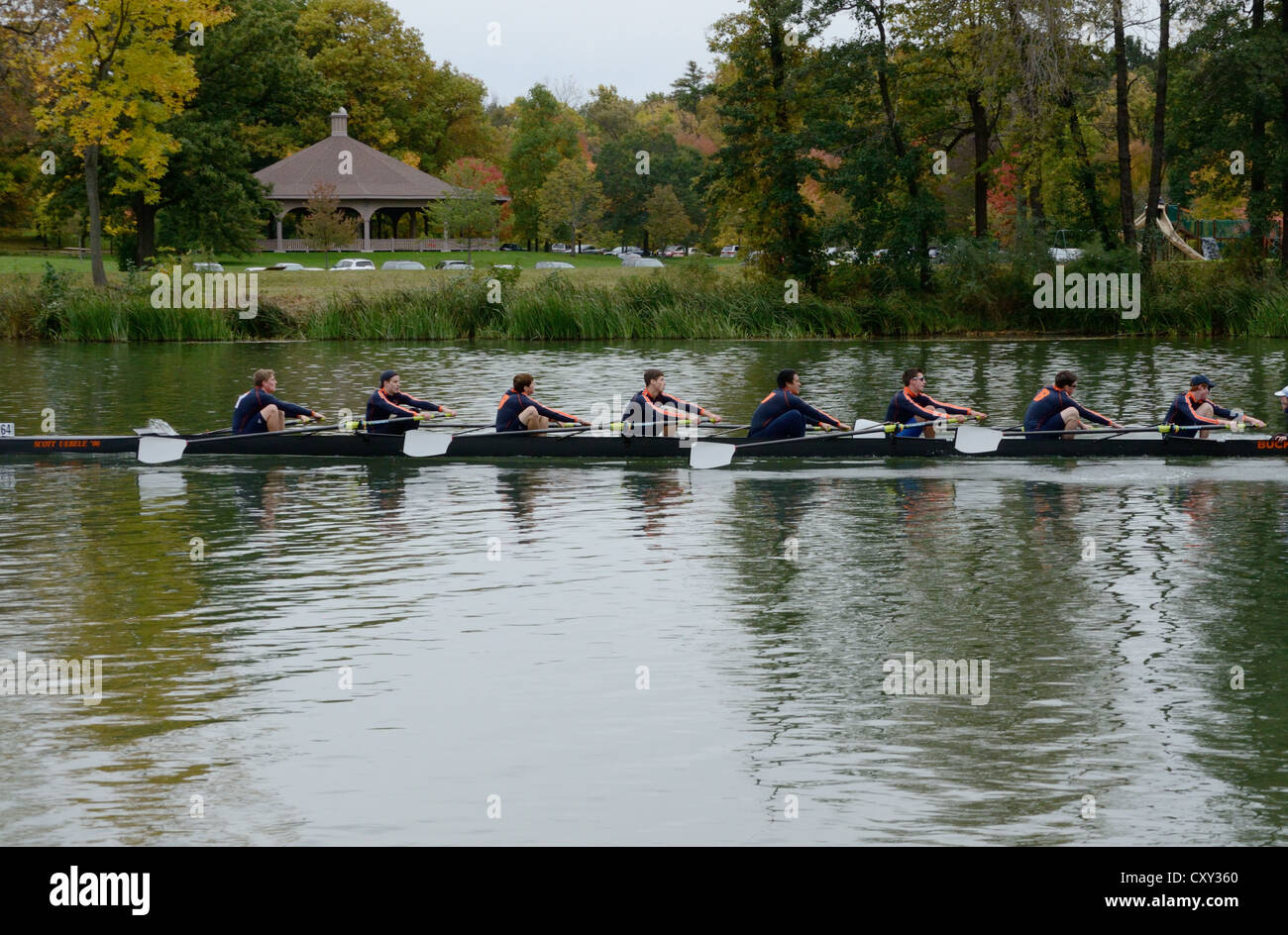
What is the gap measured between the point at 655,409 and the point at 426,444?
3628 mm

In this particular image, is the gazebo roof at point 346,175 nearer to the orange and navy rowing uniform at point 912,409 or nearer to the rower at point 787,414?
the rower at point 787,414

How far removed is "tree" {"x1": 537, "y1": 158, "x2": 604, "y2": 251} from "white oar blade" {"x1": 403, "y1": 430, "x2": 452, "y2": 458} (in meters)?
70.2

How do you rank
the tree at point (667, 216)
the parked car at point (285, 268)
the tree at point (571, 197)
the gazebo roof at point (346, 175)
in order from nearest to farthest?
the parked car at point (285, 268) → the gazebo roof at point (346, 175) → the tree at point (571, 197) → the tree at point (667, 216)

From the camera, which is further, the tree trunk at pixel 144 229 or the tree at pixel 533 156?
the tree at pixel 533 156

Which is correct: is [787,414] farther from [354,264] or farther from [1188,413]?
[354,264]

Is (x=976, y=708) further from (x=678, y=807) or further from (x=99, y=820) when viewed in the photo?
(x=99, y=820)

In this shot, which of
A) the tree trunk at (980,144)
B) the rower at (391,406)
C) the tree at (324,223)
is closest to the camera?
the rower at (391,406)

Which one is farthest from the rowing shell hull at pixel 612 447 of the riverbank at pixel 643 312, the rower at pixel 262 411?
the riverbank at pixel 643 312

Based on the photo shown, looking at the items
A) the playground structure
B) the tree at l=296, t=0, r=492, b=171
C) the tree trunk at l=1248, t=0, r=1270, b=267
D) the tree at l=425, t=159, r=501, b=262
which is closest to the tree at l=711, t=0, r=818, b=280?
the playground structure

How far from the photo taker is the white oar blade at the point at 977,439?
22.3m

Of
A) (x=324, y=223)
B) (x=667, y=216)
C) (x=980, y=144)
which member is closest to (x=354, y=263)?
(x=324, y=223)

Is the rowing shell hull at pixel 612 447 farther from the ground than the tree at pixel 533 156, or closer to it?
closer to it

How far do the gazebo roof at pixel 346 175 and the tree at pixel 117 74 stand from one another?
29197 millimetres
